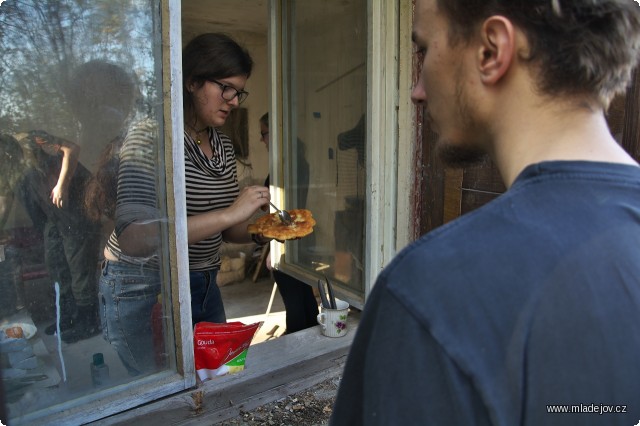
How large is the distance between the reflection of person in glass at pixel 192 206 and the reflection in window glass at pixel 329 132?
0.87 m

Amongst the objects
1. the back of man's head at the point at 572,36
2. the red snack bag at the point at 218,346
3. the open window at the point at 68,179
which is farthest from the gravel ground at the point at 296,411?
the back of man's head at the point at 572,36

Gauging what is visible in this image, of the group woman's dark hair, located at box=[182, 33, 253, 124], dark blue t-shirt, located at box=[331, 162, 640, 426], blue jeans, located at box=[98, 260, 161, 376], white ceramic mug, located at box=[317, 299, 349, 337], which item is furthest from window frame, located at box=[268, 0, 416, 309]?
dark blue t-shirt, located at box=[331, 162, 640, 426]

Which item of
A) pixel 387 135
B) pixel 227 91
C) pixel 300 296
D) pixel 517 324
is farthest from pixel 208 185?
pixel 517 324

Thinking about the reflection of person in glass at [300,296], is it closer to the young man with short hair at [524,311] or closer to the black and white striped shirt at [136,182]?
the black and white striped shirt at [136,182]

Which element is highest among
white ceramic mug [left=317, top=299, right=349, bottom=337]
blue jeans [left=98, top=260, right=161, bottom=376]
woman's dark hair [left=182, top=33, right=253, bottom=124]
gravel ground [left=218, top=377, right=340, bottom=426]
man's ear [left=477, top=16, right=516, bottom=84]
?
woman's dark hair [left=182, top=33, right=253, bottom=124]

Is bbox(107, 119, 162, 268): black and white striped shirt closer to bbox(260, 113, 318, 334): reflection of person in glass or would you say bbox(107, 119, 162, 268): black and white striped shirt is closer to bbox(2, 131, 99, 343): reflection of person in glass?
bbox(2, 131, 99, 343): reflection of person in glass

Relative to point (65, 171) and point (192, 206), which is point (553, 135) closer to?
point (65, 171)

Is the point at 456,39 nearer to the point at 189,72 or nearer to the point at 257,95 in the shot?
the point at 189,72

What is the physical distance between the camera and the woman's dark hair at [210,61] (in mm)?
2352

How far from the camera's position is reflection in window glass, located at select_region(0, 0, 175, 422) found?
1.59 metres

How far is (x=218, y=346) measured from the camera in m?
2.23

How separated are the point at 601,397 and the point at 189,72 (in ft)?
7.80

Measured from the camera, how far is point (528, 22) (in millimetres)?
753

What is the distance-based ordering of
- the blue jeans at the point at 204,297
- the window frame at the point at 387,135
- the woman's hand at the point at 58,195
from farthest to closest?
the window frame at the point at 387,135, the blue jeans at the point at 204,297, the woman's hand at the point at 58,195
